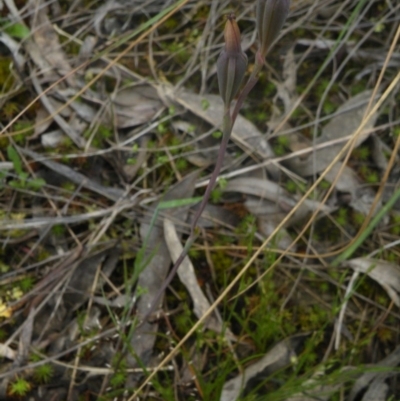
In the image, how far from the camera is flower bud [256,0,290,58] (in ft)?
3.32

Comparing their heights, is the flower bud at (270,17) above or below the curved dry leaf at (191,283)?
above

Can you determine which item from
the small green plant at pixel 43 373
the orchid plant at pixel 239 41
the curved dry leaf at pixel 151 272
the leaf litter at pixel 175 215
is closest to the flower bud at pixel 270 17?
the orchid plant at pixel 239 41

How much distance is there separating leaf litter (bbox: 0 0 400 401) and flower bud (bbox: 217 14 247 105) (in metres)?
0.66

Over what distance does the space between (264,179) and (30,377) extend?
1.07m

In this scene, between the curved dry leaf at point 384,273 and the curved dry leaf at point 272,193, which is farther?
the curved dry leaf at point 272,193

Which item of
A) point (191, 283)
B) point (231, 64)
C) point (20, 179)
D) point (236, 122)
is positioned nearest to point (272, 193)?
point (236, 122)

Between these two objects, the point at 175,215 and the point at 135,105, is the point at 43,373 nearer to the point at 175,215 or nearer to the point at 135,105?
the point at 175,215

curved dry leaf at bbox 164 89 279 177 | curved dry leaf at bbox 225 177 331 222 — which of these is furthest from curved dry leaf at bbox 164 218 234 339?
curved dry leaf at bbox 164 89 279 177

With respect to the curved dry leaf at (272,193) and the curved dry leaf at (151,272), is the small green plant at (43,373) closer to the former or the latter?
the curved dry leaf at (151,272)

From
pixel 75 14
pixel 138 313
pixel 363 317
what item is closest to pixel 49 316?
pixel 138 313

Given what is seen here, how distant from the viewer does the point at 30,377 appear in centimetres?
174

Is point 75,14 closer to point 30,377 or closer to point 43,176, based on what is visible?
point 43,176

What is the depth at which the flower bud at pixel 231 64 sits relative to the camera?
40.3 inches

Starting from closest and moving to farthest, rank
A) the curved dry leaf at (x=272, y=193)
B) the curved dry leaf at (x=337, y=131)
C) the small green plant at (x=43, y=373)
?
the small green plant at (x=43, y=373) < the curved dry leaf at (x=272, y=193) < the curved dry leaf at (x=337, y=131)
